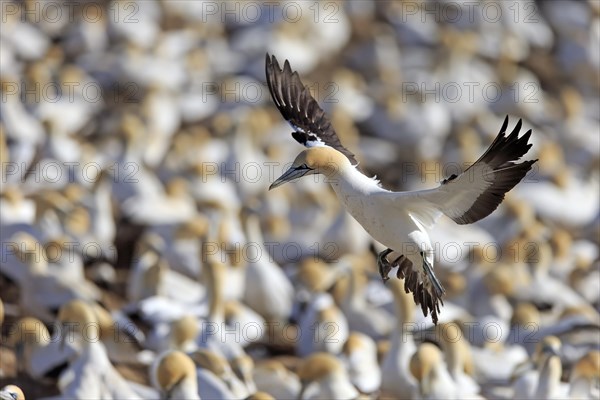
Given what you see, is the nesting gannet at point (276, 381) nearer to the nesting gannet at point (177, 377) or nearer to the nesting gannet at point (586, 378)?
the nesting gannet at point (177, 377)

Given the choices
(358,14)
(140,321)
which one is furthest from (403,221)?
(358,14)

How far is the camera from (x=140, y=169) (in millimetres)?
13828

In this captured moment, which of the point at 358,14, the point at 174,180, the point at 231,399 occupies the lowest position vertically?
the point at 231,399

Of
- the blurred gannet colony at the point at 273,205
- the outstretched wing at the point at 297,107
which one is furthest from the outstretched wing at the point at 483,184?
the blurred gannet colony at the point at 273,205

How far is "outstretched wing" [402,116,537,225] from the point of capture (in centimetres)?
628

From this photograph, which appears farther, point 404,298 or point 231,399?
point 404,298

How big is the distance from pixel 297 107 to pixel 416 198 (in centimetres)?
115

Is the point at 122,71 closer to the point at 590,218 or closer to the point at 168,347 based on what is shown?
the point at 590,218

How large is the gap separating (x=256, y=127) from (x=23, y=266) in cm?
548

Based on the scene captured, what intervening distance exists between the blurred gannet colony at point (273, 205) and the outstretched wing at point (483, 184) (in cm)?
184

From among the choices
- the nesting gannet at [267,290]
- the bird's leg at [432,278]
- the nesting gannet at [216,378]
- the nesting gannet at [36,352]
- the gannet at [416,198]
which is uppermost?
the gannet at [416,198]

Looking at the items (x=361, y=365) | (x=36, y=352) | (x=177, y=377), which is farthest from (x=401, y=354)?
(x=36, y=352)

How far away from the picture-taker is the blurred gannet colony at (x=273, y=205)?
360 inches

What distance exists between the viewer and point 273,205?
44.7 ft
